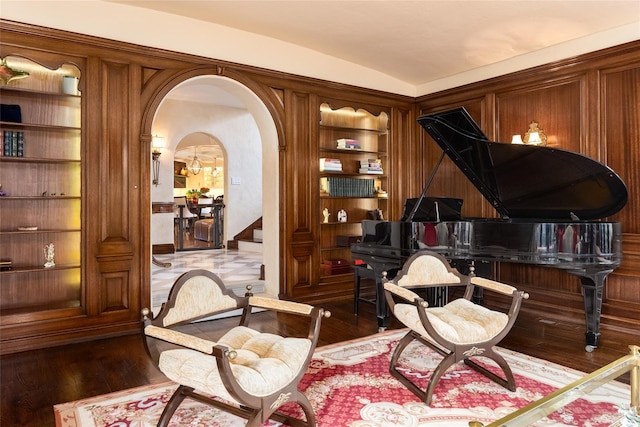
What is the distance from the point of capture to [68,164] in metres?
4.00

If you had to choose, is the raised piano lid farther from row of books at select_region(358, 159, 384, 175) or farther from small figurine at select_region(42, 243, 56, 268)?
small figurine at select_region(42, 243, 56, 268)

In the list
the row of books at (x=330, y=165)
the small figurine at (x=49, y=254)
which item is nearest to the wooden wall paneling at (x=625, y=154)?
the row of books at (x=330, y=165)

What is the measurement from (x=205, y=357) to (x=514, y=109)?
4.60m

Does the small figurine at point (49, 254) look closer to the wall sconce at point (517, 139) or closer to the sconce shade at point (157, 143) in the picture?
the sconce shade at point (157, 143)

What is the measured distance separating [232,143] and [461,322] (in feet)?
21.9

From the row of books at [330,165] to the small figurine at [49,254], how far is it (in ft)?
10.0

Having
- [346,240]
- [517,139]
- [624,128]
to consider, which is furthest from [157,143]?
[624,128]

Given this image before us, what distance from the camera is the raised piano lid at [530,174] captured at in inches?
135

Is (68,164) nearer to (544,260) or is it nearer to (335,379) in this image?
(335,379)

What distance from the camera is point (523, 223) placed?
355cm

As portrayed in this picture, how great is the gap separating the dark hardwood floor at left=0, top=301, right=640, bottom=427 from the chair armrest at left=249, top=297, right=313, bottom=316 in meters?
0.97

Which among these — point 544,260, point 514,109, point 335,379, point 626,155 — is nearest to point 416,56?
point 514,109

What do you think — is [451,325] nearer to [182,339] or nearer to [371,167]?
[182,339]

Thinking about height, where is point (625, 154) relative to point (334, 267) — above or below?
above
